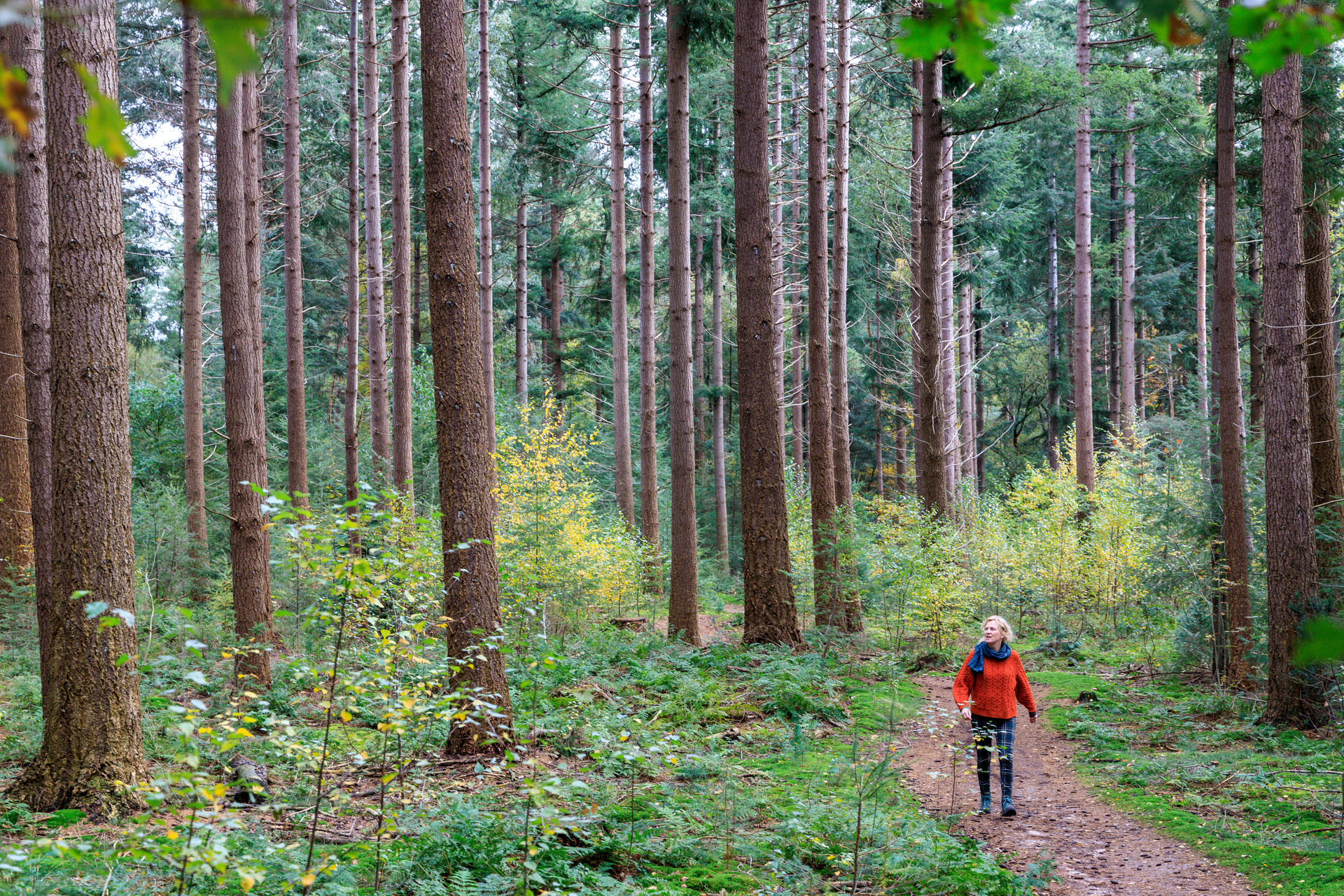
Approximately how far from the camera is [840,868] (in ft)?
16.9

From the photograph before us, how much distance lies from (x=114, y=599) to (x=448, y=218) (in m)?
3.52

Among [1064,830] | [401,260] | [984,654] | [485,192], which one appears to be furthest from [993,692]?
[485,192]

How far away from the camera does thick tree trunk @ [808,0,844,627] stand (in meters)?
13.1

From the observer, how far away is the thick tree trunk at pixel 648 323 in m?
16.7

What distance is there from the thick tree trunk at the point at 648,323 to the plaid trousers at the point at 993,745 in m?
10.4

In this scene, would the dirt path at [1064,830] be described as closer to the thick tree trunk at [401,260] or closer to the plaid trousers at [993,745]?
the plaid trousers at [993,745]

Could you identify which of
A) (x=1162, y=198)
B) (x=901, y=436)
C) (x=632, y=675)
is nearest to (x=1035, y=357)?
(x=901, y=436)

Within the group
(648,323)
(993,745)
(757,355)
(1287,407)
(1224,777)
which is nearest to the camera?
(993,745)

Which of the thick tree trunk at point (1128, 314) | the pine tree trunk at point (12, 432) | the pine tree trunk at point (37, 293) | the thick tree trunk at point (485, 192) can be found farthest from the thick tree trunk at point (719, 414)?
the pine tree trunk at point (37, 293)

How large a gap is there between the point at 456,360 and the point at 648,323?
415 inches

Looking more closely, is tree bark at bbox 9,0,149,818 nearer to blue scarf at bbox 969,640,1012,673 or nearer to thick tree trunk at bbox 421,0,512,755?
thick tree trunk at bbox 421,0,512,755

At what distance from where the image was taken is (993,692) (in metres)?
6.79

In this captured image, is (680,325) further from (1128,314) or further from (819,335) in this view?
(1128,314)

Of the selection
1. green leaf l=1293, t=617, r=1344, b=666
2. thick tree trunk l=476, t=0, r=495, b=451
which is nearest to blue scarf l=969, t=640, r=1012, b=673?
green leaf l=1293, t=617, r=1344, b=666
